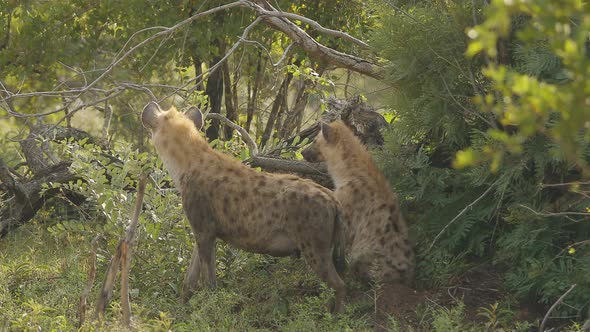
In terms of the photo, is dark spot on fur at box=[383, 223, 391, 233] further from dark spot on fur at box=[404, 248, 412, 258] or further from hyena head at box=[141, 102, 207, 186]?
hyena head at box=[141, 102, 207, 186]

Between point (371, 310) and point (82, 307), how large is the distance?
1.62 m

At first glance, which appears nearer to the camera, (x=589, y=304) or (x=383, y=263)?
(x=589, y=304)

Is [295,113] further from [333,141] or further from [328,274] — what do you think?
[328,274]

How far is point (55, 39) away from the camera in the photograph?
9.34 m

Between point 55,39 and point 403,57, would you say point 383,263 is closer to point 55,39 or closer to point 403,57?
point 403,57

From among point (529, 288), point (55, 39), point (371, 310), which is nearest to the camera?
point (529, 288)

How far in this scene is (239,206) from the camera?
228 inches

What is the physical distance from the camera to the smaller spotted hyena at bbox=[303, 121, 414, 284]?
5.73m

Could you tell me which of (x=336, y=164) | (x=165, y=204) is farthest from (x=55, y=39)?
(x=336, y=164)

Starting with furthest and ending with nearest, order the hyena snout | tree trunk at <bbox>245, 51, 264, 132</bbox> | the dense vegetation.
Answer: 1. tree trunk at <bbox>245, 51, 264, 132</bbox>
2. the hyena snout
3. the dense vegetation

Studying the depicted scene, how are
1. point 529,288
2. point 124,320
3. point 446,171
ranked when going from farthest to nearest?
point 446,171 < point 529,288 < point 124,320

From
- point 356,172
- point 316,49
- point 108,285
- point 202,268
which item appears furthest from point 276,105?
point 108,285

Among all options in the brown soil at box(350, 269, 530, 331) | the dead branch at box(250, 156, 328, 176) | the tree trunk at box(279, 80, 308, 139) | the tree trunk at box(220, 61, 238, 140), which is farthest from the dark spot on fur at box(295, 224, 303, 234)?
the tree trunk at box(220, 61, 238, 140)

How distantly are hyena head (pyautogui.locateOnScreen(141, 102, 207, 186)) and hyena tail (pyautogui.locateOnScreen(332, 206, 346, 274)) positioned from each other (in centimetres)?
105
